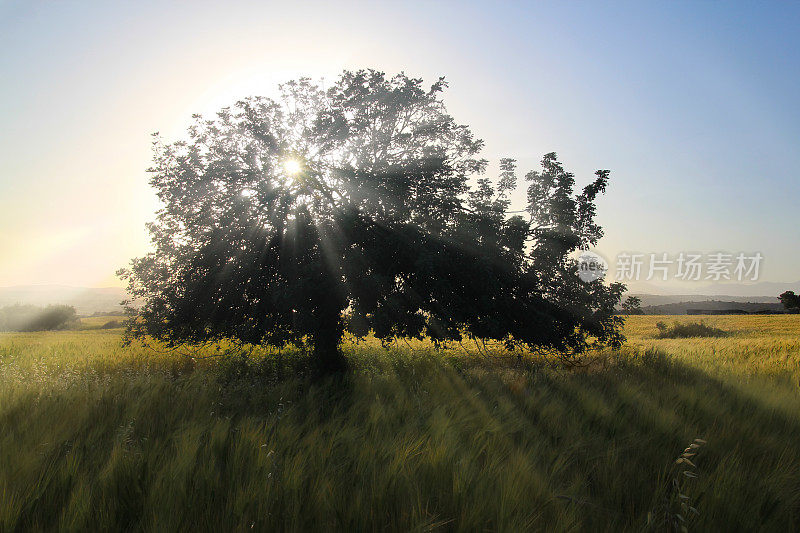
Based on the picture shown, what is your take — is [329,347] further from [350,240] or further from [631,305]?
[631,305]

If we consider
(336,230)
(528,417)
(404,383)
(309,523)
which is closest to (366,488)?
(309,523)

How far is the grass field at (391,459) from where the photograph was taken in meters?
2.71

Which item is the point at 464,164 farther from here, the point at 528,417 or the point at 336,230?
the point at 528,417

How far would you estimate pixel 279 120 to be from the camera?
9.58m

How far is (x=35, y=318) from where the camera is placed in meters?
48.2

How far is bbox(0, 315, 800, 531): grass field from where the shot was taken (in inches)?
107

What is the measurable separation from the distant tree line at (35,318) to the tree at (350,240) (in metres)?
56.5

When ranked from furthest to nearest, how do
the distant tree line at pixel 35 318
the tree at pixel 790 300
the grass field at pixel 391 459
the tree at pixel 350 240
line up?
the tree at pixel 790 300 → the distant tree line at pixel 35 318 → the tree at pixel 350 240 → the grass field at pixel 391 459

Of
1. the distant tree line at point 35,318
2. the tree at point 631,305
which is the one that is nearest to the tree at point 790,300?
the tree at point 631,305

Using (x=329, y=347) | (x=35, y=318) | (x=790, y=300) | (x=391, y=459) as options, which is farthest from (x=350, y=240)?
(x=790, y=300)

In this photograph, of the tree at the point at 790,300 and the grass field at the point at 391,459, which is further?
the tree at the point at 790,300

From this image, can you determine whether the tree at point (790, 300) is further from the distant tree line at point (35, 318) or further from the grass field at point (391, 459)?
the distant tree line at point (35, 318)

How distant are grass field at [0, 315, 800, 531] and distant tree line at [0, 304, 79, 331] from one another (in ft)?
188

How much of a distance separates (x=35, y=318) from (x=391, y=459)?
6593 cm
